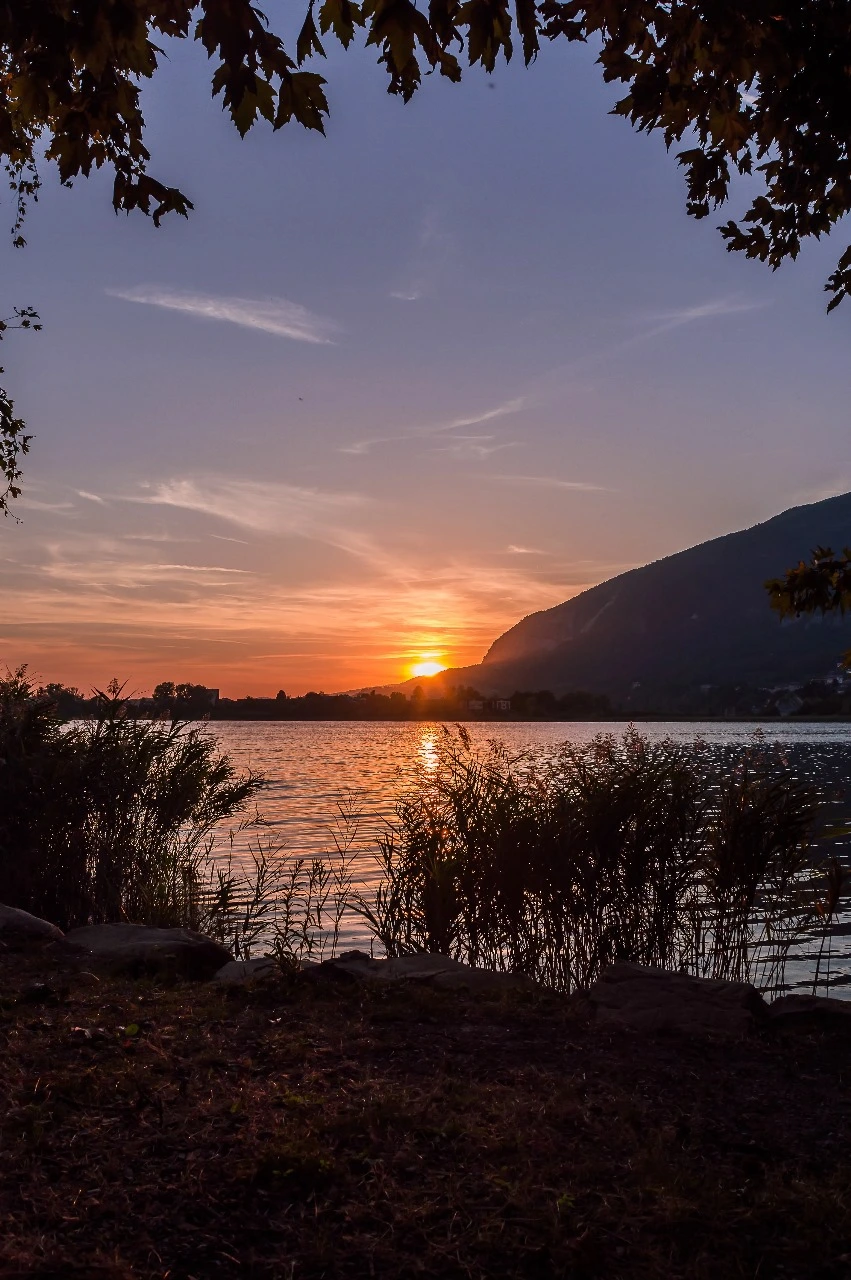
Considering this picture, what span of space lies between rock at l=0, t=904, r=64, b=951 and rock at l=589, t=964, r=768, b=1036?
521cm

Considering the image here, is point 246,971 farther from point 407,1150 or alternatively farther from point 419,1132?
point 407,1150

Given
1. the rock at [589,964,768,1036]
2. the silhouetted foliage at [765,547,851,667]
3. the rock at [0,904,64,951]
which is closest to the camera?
the silhouetted foliage at [765,547,851,667]

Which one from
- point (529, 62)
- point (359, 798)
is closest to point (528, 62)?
point (529, 62)

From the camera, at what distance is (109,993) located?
23.8 ft

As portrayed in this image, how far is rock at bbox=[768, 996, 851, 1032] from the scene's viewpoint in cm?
713

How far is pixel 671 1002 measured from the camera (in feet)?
23.8

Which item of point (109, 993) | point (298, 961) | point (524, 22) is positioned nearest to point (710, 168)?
point (524, 22)

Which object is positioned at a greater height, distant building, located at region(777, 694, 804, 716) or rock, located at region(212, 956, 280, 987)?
distant building, located at region(777, 694, 804, 716)

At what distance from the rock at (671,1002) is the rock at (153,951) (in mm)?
3327

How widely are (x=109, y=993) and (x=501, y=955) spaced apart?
4.55 m

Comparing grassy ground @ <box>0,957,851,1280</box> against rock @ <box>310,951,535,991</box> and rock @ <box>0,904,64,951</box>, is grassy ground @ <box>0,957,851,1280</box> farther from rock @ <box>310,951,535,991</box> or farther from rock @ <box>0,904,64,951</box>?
rock @ <box>0,904,64,951</box>

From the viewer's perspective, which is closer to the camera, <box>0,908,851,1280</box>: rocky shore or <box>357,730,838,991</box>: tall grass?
<box>0,908,851,1280</box>: rocky shore

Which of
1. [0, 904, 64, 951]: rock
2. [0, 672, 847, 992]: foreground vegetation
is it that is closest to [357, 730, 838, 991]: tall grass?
[0, 672, 847, 992]: foreground vegetation

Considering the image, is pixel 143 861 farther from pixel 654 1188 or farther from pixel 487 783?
pixel 654 1188
